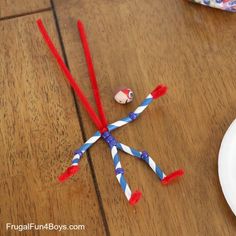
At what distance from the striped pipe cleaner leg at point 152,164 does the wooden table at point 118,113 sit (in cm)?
1

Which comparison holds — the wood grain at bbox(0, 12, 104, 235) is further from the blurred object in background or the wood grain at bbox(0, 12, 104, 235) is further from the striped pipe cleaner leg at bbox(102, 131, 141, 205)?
the blurred object in background

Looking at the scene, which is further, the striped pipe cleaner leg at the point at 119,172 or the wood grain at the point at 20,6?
the wood grain at the point at 20,6

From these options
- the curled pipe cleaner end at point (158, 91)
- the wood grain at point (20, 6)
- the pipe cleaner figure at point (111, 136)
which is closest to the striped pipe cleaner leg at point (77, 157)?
the pipe cleaner figure at point (111, 136)

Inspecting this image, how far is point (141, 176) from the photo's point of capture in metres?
0.56

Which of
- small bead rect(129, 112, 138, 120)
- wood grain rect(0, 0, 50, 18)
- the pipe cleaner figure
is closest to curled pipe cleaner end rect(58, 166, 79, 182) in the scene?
the pipe cleaner figure

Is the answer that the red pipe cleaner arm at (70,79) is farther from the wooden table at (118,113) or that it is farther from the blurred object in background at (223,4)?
the blurred object in background at (223,4)

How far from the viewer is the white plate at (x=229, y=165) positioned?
0.52 metres

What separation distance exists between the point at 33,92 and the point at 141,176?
245 millimetres

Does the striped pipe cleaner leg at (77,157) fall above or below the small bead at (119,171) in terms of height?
above

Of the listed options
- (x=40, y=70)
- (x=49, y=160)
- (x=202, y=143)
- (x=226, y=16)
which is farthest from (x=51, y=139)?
(x=226, y=16)

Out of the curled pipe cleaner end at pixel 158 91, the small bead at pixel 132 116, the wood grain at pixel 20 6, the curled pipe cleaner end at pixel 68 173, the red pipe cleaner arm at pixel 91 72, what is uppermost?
the wood grain at pixel 20 6

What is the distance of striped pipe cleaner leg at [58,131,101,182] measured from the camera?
1.85 feet

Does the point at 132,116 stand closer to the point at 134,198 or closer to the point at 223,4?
the point at 134,198

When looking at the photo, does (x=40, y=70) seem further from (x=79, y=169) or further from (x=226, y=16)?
(x=226, y=16)
